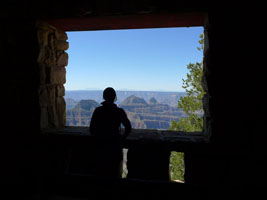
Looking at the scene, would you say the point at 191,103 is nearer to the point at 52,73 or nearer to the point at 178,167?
the point at 178,167

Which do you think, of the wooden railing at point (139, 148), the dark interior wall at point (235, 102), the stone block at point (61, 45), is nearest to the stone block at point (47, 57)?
the stone block at point (61, 45)

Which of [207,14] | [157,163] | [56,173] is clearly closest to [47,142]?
[56,173]

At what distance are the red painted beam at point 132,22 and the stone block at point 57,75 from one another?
25.1 inches

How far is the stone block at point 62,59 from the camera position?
2.87 metres

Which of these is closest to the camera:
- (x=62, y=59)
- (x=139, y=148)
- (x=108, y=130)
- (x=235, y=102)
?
(x=235, y=102)

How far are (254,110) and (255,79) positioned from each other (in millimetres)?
337

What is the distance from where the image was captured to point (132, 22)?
249 cm

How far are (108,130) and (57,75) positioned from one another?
1.36m

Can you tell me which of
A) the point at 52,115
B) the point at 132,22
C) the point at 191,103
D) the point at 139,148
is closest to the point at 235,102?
the point at 139,148

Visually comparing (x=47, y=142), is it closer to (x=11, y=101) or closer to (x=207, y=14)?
(x=11, y=101)

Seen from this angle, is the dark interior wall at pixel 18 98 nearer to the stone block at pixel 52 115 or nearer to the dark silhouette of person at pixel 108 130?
the stone block at pixel 52 115

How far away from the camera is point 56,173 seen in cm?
255

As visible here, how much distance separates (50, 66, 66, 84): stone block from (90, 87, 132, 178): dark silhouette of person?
1.05 m

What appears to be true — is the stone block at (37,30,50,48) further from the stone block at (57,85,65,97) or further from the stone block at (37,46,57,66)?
the stone block at (57,85,65,97)
